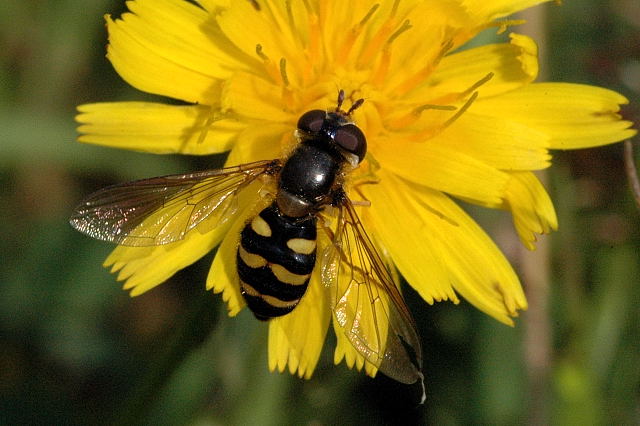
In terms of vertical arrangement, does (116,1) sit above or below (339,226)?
below

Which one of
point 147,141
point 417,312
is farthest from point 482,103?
point 417,312

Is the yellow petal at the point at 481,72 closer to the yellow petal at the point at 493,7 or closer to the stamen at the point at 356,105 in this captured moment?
the yellow petal at the point at 493,7

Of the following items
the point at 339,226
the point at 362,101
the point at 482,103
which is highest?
the point at 482,103

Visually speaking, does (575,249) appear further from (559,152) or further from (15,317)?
(15,317)

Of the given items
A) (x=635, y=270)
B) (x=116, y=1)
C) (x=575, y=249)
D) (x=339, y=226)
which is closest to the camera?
(x=339, y=226)

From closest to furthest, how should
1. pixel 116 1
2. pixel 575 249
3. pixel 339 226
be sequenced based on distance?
pixel 339 226 < pixel 575 249 < pixel 116 1

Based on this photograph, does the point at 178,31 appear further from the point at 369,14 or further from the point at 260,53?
the point at 369,14

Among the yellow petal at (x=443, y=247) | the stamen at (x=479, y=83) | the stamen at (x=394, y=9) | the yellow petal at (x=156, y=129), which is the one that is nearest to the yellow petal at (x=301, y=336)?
the yellow petal at (x=443, y=247)
